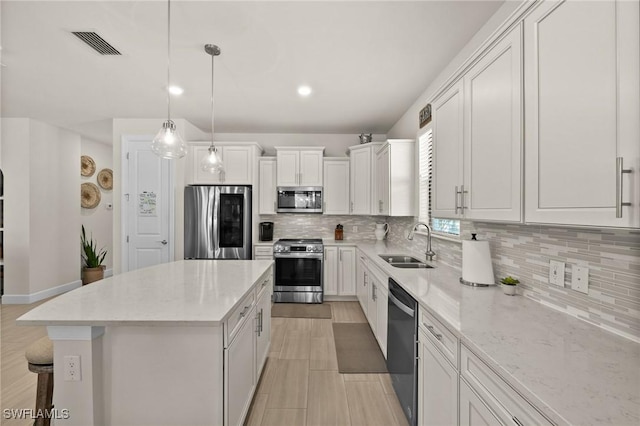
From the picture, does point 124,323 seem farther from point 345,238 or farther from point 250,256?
point 345,238

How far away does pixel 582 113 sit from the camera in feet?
3.03

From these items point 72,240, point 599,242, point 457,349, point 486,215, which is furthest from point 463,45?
→ point 72,240

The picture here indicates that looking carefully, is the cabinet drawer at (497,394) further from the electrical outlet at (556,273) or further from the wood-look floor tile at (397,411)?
the wood-look floor tile at (397,411)

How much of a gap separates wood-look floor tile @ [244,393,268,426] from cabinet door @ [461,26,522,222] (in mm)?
1942

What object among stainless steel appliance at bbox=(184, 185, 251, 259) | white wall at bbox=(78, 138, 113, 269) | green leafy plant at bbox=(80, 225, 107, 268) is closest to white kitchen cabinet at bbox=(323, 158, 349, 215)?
stainless steel appliance at bbox=(184, 185, 251, 259)

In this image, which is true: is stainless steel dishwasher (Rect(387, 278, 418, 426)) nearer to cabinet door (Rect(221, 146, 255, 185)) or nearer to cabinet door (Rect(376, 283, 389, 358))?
cabinet door (Rect(376, 283, 389, 358))

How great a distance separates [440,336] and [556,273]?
0.65 m

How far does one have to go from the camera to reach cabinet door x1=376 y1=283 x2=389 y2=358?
243cm

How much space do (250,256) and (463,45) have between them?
3.61 meters

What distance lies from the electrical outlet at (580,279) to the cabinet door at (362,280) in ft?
7.41

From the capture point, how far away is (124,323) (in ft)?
4.07

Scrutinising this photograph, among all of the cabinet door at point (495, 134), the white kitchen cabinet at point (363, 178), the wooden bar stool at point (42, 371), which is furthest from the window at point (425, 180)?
the wooden bar stool at point (42, 371)

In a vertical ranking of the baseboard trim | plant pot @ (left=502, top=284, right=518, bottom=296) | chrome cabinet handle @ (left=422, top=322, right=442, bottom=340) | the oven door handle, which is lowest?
the baseboard trim

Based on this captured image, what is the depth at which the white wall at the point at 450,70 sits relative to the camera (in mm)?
1813
